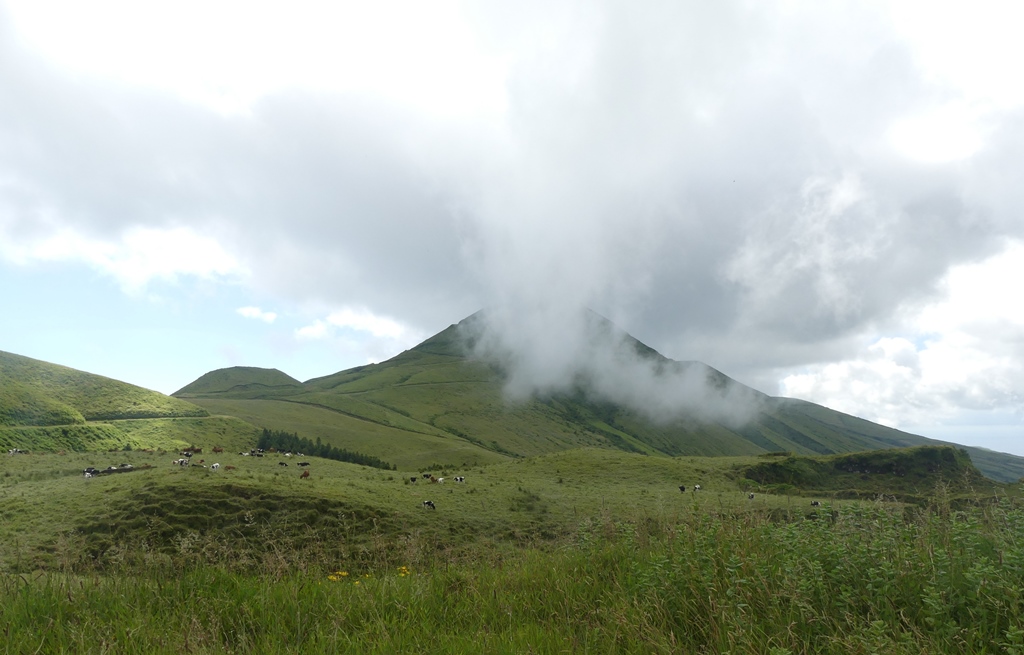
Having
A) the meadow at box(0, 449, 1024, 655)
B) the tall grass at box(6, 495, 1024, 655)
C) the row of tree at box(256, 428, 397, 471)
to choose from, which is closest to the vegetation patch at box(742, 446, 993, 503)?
the row of tree at box(256, 428, 397, 471)

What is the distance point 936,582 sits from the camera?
13.3 feet

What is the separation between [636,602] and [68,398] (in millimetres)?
160448

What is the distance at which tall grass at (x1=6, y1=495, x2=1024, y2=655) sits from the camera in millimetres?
3979

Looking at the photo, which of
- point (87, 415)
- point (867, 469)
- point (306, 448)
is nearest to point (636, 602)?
point (306, 448)

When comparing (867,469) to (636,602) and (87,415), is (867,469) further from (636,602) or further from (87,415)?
(87,415)

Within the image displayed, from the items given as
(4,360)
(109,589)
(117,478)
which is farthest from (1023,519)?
(4,360)

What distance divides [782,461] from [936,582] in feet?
389

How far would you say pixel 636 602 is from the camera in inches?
190

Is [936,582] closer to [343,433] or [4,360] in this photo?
[343,433]

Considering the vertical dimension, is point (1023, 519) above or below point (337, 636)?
above

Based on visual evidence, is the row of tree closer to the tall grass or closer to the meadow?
the meadow

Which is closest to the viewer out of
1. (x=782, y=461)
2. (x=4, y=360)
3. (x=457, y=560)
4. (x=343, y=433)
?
(x=457, y=560)

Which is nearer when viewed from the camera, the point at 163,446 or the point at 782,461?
the point at 163,446

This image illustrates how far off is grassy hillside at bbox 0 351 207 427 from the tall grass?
124 metres
